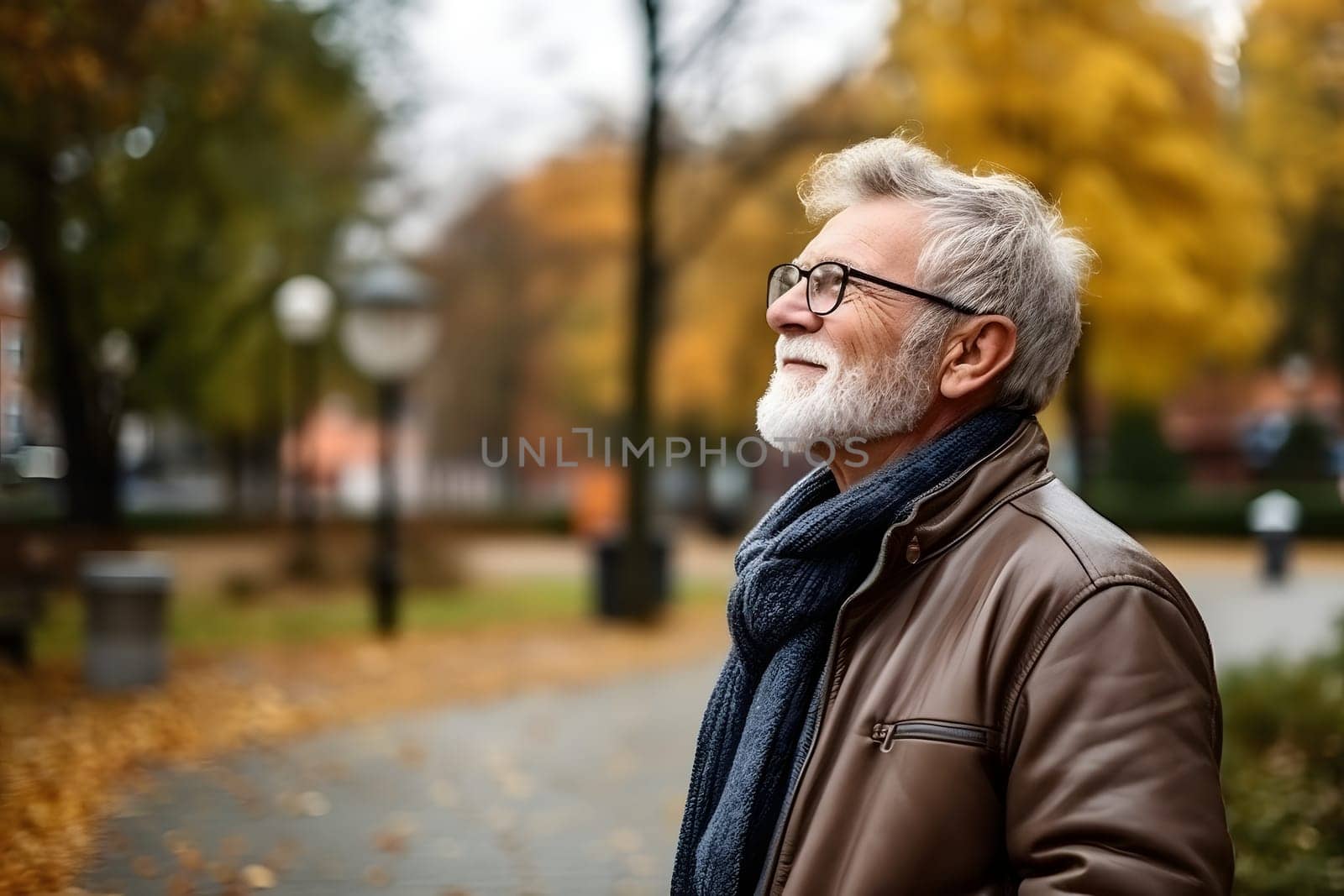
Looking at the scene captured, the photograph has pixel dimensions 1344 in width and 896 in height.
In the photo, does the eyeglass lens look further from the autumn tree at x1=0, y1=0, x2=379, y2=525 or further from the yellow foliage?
the yellow foliage

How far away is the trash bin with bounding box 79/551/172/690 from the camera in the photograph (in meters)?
8.81

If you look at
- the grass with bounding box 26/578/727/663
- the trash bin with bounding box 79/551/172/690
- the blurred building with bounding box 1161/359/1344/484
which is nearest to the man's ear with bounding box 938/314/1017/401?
the trash bin with bounding box 79/551/172/690

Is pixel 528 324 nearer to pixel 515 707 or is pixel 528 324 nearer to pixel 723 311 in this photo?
pixel 723 311

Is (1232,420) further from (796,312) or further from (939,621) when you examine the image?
(939,621)

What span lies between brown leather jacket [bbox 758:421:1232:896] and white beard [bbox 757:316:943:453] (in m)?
0.17

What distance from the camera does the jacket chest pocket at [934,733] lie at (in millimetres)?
1854

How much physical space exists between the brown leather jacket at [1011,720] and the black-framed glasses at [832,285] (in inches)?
10.2

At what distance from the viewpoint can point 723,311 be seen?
70.4ft

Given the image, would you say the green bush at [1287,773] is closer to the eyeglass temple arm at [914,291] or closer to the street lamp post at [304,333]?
the eyeglass temple arm at [914,291]

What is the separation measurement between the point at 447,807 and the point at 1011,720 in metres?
4.31

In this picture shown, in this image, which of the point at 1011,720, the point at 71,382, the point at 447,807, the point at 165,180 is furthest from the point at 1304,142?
the point at 1011,720

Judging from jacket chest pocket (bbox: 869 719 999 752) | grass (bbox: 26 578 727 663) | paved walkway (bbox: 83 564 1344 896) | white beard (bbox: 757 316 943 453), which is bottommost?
grass (bbox: 26 578 727 663)

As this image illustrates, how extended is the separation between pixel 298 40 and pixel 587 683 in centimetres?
920

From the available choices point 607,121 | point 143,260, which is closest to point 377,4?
point 607,121
